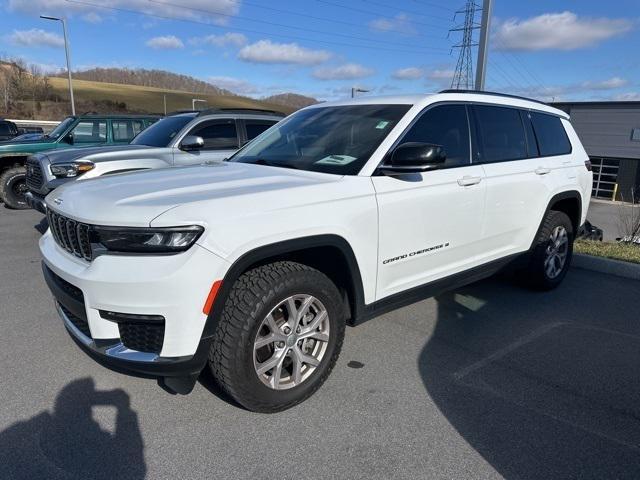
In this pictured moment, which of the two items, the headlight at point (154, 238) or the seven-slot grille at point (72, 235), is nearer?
the headlight at point (154, 238)

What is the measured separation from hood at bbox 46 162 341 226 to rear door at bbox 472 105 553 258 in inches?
65.2

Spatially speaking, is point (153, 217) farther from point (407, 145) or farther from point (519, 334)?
point (519, 334)

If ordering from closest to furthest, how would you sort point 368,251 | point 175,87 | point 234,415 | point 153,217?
point 153,217, point 234,415, point 368,251, point 175,87

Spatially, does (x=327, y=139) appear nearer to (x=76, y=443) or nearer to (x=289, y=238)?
(x=289, y=238)

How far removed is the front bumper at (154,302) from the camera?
2.33 m

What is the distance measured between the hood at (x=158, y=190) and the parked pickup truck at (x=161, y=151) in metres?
3.09

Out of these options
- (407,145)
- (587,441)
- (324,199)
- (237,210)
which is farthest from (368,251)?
(587,441)

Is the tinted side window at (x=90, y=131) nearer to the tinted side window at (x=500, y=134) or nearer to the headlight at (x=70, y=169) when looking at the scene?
the headlight at (x=70, y=169)

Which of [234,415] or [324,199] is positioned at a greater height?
[324,199]

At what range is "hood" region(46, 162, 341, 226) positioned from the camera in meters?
2.49

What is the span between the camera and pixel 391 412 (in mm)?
2898

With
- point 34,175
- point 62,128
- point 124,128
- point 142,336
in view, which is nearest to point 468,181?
point 142,336

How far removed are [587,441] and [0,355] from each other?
12.7ft

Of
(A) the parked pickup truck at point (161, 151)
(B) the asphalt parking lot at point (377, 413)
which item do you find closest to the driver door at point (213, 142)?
(A) the parked pickup truck at point (161, 151)
